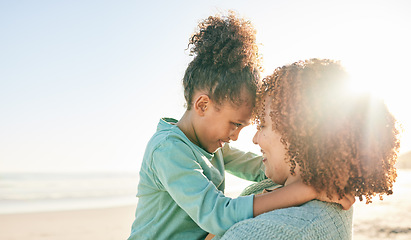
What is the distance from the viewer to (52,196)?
13.2 m

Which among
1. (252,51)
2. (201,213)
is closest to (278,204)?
(201,213)

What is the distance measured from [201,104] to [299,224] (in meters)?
1.45

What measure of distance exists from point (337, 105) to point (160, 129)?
1355mm

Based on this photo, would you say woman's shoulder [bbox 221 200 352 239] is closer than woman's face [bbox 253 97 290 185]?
Yes

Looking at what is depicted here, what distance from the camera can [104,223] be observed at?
867 centimetres

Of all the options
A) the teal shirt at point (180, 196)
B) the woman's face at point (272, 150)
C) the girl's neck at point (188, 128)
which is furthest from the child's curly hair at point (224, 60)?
the woman's face at point (272, 150)

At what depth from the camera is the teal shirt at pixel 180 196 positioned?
6.03ft

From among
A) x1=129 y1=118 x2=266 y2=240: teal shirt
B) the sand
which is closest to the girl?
x1=129 y1=118 x2=266 y2=240: teal shirt

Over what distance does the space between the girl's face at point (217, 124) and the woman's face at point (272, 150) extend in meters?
0.79

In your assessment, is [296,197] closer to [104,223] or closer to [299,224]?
[299,224]

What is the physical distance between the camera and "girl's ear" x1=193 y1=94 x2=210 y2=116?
2.73 metres

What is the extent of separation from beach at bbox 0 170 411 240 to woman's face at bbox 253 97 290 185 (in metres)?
4.64

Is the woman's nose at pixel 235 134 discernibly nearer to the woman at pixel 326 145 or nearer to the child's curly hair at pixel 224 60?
the child's curly hair at pixel 224 60

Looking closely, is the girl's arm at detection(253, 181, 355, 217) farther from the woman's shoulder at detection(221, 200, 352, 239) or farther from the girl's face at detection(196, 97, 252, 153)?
the girl's face at detection(196, 97, 252, 153)
